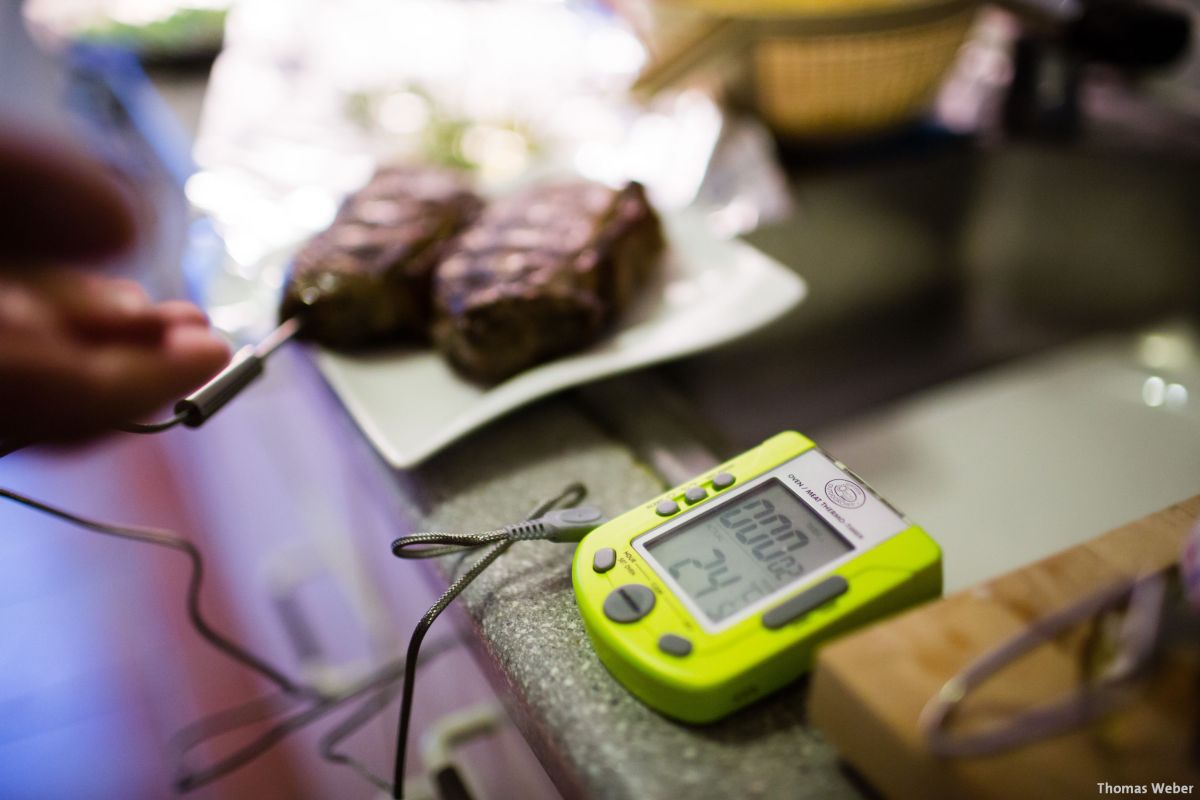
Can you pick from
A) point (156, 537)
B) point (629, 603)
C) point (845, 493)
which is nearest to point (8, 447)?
point (156, 537)

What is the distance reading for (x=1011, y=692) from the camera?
0.37 m

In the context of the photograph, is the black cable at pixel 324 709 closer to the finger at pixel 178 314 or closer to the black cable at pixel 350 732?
the black cable at pixel 350 732

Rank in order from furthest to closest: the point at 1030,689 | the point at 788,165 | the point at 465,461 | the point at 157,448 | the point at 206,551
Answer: the point at 157,448 → the point at 206,551 → the point at 788,165 → the point at 465,461 → the point at 1030,689

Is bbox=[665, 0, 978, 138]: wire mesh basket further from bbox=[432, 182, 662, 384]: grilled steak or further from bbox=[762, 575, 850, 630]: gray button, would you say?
bbox=[762, 575, 850, 630]: gray button

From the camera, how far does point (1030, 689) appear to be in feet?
1.20

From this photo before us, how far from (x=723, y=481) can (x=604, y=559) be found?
9 centimetres

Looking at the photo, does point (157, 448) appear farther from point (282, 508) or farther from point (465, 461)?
point (465, 461)

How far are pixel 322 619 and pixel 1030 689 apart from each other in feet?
4.27

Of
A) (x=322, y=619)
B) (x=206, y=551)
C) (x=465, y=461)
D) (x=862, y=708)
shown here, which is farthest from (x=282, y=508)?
(x=862, y=708)

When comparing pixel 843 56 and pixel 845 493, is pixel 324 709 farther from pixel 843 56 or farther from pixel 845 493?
pixel 843 56

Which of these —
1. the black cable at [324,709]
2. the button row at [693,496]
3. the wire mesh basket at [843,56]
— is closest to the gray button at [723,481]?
the button row at [693,496]

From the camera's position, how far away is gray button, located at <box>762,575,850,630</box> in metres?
0.43

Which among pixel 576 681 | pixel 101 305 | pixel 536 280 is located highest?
pixel 101 305

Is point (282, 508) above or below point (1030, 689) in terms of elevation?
below
